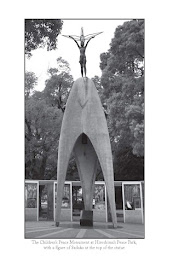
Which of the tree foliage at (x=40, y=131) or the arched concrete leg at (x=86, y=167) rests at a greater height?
the tree foliage at (x=40, y=131)

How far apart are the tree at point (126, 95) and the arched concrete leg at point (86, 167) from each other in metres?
4.96

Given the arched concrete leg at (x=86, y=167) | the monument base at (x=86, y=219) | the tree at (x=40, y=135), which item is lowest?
the monument base at (x=86, y=219)

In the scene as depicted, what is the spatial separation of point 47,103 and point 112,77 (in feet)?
19.0

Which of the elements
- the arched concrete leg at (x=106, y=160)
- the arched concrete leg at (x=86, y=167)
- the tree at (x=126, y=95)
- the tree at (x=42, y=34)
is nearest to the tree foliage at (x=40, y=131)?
the tree at (x=126, y=95)

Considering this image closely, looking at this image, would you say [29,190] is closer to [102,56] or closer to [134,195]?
[134,195]

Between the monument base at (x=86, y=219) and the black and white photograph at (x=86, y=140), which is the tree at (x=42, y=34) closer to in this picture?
the black and white photograph at (x=86, y=140)

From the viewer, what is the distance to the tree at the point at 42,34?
13.5 m

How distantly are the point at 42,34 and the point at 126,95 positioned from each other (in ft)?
25.5

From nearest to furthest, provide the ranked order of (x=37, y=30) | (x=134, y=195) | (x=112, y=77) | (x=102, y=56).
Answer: (x=37, y=30)
(x=134, y=195)
(x=112, y=77)
(x=102, y=56)

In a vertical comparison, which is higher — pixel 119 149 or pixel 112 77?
pixel 112 77

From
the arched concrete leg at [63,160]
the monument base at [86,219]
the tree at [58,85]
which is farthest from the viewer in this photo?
the tree at [58,85]

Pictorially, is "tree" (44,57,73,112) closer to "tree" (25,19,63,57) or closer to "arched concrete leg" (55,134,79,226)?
"tree" (25,19,63,57)

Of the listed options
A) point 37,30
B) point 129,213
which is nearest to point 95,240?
point 129,213

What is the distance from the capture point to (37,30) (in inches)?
551
